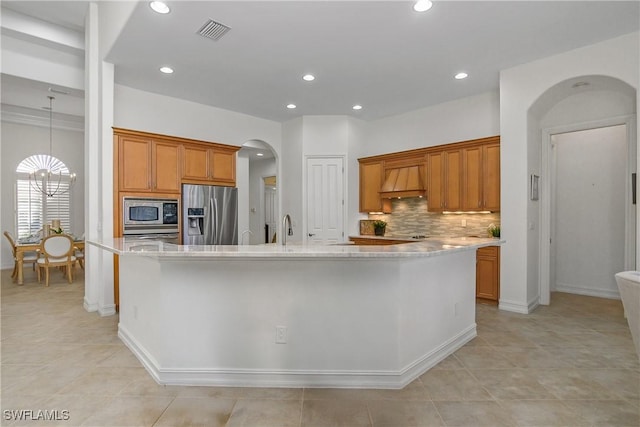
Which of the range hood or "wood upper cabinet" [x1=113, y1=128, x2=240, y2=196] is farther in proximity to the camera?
the range hood

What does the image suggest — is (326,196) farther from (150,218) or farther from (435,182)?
(150,218)

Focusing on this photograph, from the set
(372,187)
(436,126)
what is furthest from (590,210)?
(372,187)

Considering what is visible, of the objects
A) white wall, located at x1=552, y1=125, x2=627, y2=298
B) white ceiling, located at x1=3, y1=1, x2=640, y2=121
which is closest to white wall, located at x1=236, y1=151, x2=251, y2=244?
white ceiling, located at x1=3, y1=1, x2=640, y2=121

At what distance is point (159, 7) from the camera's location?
2793 millimetres

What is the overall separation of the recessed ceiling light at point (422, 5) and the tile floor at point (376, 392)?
9.73 feet

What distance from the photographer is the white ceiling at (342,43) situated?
2832mm

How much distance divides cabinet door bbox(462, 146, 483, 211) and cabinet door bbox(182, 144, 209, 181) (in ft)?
12.6

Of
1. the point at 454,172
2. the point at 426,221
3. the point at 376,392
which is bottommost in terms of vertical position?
the point at 376,392

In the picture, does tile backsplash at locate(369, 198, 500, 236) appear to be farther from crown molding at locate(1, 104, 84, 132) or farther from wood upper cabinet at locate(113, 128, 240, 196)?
crown molding at locate(1, 104, 84, 132)

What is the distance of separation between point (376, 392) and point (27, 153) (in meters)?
8.68

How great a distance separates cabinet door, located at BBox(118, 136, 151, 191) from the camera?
4.13 m

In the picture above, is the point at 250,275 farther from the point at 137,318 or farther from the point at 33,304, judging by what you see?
the point at 33,304

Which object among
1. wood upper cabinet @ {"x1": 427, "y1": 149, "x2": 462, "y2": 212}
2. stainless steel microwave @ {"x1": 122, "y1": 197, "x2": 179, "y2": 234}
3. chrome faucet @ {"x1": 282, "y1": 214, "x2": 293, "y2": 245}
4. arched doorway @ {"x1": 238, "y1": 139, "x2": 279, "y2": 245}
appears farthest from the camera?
arched doorway @ {"x1": 238, "y1": 139, "x2": 279, "y2": 245}

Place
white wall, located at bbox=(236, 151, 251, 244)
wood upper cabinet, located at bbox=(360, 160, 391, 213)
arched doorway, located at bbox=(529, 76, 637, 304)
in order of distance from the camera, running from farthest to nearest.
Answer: white wall, located at bbox=(236, 151, 251, 244)
wood upper cabinet, located at bbox=(360, 160, 391, 213)
arched doorway, located at bbox=(529, 76, 637, 304)
